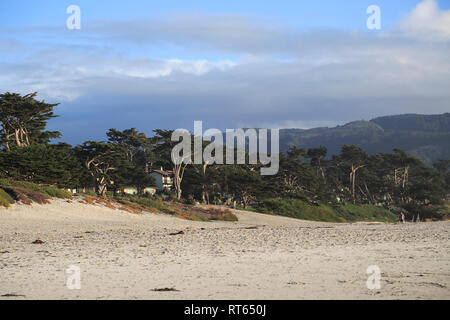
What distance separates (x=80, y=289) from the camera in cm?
862

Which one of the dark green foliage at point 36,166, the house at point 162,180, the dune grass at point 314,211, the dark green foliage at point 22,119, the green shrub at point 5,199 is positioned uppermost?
the dark green foliage at point 22,119

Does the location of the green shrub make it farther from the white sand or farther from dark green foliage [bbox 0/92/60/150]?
dark green foliage [bbox 0/92/60/150]

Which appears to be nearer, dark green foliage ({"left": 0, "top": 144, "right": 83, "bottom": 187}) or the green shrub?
the green shrub

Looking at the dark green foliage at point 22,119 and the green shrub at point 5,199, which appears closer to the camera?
the green shrub at point 5,199

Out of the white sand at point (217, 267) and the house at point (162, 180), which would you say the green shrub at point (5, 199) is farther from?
the house at point (162, 180)

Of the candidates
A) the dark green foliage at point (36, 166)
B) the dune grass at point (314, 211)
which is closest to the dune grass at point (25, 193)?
the dark green foliage at point (36, 166)

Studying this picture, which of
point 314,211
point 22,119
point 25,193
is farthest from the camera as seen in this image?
point 314,211

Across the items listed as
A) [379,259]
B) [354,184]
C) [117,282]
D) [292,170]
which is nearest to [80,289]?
[117,282]

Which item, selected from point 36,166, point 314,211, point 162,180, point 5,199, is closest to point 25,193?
point 5,199

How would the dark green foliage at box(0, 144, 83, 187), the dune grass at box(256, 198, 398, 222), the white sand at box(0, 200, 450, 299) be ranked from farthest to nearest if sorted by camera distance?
the dune grass at box(256, 198, 398, 222), the dark green foliage at box(0, 144, 83, 187), the white sand at box(0, 200, 450, 299)

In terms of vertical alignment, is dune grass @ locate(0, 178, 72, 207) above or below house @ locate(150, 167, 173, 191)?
above

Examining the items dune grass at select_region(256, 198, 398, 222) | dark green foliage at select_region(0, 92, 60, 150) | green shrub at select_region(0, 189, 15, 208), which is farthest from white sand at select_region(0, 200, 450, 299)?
dune grass at select_region(256, 198, 398, 222)

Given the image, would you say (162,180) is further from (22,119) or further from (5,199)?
(5,199)

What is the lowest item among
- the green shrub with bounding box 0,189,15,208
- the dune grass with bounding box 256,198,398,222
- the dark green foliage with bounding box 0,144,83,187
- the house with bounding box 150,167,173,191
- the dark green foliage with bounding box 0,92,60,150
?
the dune grass with bounding box 256,198,398,222
